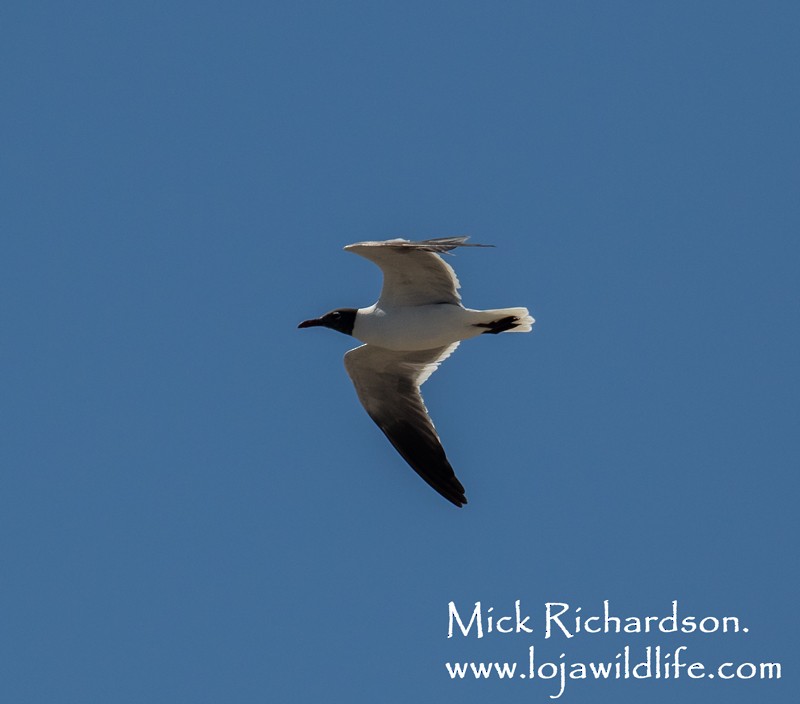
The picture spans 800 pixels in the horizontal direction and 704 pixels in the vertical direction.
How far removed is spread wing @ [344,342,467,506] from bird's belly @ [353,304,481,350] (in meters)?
0.58

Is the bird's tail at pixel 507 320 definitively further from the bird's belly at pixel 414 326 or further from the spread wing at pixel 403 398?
the spread wing at pixel 403 398

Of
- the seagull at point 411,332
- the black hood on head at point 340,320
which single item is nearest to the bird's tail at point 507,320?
the seagull at point 411,332

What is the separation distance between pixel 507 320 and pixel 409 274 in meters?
0.85

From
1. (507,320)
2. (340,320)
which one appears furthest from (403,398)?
(507,320)

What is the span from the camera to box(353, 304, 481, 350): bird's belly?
43.7 ft

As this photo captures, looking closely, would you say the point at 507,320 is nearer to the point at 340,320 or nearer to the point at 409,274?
the point at 409,274

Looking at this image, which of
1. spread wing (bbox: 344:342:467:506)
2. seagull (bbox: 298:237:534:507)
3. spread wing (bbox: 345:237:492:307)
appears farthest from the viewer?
spread wing (bbox: 344:342:467:506)

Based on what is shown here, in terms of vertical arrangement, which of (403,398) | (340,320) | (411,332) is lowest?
(403,398)

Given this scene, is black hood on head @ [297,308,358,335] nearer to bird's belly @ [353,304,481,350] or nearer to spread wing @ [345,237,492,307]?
bird's belly @ [353,304,481,350]

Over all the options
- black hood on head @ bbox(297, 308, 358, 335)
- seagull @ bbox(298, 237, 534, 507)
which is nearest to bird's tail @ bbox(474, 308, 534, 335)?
seagull @ bbox(298, 237, 534, 507)

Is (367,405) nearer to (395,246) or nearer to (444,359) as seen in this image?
(444,359)

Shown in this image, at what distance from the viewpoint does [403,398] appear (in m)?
14.4

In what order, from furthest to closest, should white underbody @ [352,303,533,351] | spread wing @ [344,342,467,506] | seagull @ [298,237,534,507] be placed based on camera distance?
spread wing @ [344,342,467,506], white underbody @ [352,303,533,351], seagull @ [298,237,534,507]

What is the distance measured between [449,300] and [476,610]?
2.94 metres
